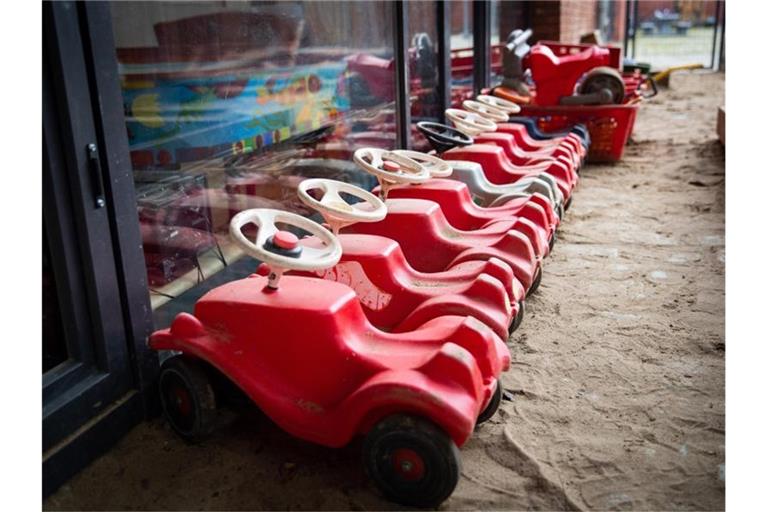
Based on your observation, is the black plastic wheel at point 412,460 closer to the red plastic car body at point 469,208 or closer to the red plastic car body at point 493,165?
the red plastic car body at point 469,208

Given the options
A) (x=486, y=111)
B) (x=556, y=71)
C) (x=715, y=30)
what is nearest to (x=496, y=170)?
(x=486, y=111)

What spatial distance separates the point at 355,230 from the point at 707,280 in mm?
1608

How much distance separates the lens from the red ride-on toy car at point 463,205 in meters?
2.83

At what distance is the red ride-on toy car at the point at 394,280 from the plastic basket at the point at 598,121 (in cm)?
357

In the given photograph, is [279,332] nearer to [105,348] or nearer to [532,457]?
[105,348]

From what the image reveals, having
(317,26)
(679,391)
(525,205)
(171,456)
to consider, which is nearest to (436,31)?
(317,26)

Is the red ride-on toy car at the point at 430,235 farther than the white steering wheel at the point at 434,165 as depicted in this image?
No

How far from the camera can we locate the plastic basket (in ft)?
18.0

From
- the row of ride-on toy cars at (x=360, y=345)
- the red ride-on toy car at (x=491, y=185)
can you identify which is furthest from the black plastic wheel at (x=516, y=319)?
the red ride-on toy car at (x=491, y=185)

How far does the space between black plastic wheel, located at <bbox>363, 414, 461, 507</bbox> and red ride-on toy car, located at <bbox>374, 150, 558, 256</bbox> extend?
1.38 meters

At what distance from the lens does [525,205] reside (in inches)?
112

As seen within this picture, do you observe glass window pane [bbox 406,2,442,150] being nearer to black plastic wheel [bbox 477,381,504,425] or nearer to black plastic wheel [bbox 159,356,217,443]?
black plastic wheel [bbox 477,381,504,425]

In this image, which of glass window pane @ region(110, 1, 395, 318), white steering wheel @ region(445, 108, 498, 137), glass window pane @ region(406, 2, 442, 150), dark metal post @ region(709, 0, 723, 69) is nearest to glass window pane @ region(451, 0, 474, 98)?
glass window pane @ region(406, 2, 442, 150)

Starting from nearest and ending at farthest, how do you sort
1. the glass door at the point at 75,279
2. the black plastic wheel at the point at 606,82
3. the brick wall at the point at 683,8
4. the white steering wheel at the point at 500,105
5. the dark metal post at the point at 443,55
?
the glass door at the point at 75,279 → the white steering wheel at the point at 500,105 → the dark metal post at the point at 443,55 → the black plastic wheel at the point at 606,82 → the brick wall at the point at 683,8
